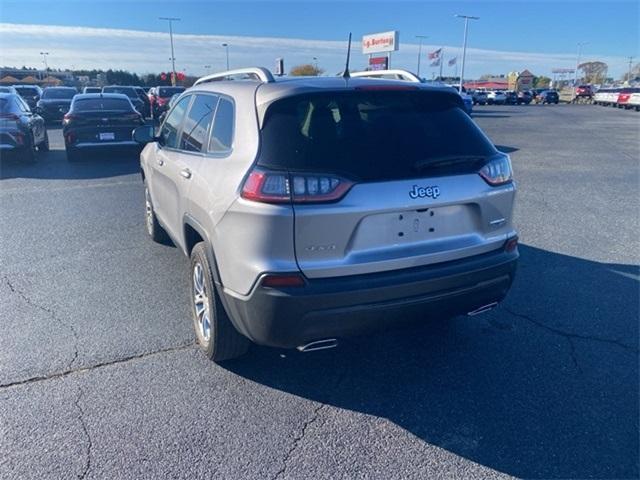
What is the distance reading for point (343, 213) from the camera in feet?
8.45

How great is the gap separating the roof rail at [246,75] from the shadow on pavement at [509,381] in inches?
73.6

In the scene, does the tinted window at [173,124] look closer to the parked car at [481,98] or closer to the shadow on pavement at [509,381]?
the shadow on pavement at [509,381]

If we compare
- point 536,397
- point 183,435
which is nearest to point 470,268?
point 536,397

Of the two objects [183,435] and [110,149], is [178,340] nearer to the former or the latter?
[183,435]

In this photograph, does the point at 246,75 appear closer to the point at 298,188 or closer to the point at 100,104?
the point at 298,188

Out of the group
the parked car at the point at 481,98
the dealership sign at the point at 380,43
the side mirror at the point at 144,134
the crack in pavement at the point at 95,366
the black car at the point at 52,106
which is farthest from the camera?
the parked car at the point at 481,98

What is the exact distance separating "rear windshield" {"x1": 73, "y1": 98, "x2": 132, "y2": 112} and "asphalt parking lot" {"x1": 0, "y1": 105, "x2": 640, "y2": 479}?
758 cm

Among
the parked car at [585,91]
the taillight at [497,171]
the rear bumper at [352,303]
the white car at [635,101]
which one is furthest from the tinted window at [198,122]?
the parked car at [585,91]

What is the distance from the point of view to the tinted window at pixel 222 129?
3075 mm

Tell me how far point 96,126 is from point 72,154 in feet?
3.08

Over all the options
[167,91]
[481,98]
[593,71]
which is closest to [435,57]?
[481,98]

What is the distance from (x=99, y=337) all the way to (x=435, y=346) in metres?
2.50

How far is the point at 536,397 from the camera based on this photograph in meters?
3.05

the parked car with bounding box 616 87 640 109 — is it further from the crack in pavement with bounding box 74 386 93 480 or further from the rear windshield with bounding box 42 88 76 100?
the crack in pavement with bounding box 74 386 93 480
